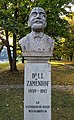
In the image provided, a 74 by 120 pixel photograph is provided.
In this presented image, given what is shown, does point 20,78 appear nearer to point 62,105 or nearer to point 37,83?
point 62,105

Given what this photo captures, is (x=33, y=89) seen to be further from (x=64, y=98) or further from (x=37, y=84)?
(x=64, y=98)

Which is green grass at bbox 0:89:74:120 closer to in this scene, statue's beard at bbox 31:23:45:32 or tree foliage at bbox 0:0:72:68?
statue's beard at bbox 31:23:45:32

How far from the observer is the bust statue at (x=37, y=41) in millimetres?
6246

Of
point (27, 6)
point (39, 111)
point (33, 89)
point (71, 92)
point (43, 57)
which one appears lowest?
point (71, 92)

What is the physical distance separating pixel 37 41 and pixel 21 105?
3.76 m

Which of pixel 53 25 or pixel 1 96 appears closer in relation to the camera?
pixel 1 96

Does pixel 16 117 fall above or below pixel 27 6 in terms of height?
below

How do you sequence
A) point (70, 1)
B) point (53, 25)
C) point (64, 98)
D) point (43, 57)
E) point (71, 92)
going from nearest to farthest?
point (43, 57), point (64, 98), point (71, 92), point (53, 25), point (70, 1)

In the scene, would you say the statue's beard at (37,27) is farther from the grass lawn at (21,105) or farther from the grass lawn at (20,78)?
the grass lawn at (20,78)

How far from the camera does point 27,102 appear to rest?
6.36 m

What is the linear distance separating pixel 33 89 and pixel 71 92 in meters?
5.91

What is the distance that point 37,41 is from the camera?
632 cm

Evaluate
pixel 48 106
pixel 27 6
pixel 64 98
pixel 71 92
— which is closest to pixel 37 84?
pixel 48 106

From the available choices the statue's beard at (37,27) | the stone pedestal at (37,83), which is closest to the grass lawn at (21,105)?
A: the stone pedestal at (37,83)
